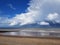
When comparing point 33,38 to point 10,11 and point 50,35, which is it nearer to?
point 50,35

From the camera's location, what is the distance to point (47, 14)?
1.20 meters

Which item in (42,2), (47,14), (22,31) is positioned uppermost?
(42,2)

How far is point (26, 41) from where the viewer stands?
4.02ft

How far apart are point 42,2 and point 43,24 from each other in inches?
7.4

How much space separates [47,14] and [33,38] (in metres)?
0.23

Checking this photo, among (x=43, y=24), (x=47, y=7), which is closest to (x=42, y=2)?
(x=47, y=7)

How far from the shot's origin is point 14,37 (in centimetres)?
127

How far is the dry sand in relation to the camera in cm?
115

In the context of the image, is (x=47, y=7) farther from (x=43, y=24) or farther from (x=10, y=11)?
(x=10, y=11)

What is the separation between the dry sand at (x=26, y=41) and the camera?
1.15m

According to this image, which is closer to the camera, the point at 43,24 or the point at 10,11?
the point at 43,24

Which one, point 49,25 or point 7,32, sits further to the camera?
point 7,32

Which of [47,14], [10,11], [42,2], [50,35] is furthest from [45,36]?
[10,11]

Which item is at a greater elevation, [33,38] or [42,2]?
[42,2]
